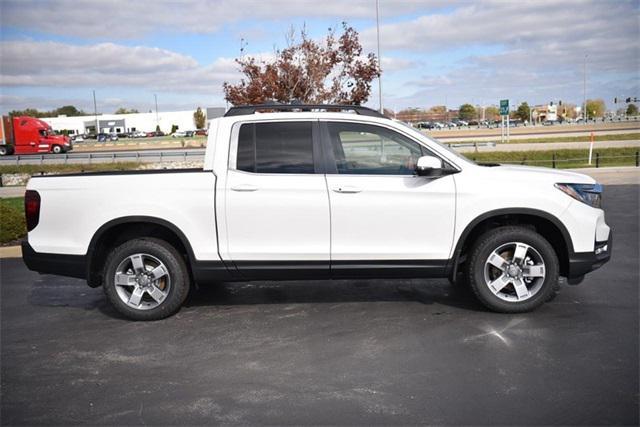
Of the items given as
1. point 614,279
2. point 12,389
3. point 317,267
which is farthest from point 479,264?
point 12,389

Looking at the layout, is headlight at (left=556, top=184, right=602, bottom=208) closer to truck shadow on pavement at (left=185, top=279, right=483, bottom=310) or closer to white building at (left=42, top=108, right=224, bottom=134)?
truck shadow on pavement at (left=185, top=279, right=483, bottom=310)

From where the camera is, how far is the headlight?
566 cm

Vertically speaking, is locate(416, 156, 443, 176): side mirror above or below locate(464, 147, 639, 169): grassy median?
above

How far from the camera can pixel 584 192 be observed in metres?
5.73

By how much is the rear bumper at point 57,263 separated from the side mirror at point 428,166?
3234 millimetres

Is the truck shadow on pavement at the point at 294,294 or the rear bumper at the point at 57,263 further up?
the rear bumper at the point at 57,263

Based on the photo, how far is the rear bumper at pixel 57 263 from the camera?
225 inches

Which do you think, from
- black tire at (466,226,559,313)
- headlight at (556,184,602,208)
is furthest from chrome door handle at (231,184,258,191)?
headlight at (556,184,602,208)

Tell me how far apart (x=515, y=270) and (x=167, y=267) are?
327 centimetres

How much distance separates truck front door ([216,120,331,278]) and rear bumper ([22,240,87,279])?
137 centimetres

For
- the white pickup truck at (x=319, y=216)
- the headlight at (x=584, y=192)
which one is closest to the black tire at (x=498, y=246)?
the white pickup truck at (x=319, y=216)

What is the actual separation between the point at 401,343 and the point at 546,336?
1.24m

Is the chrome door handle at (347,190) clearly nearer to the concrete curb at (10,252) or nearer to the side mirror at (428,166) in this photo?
the side mirror at (428,166)

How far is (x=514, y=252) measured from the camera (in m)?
5.66
